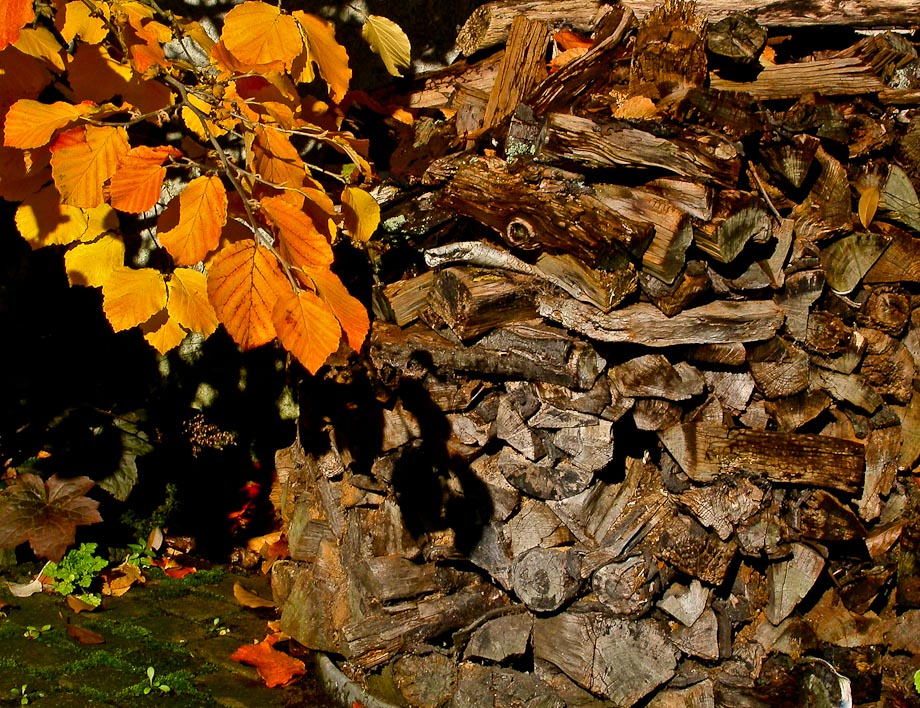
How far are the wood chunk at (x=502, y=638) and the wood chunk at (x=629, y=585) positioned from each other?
1.07 feet

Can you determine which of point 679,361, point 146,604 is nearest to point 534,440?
point 679,361

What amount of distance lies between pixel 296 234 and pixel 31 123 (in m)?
0.71

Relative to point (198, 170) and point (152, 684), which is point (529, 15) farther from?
point (152, 684)

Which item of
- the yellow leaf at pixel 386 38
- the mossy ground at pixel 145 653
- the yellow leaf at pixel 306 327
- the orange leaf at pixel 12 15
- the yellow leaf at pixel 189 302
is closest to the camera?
the orange leaf at pixel 12 15

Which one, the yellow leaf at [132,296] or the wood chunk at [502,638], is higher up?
the yellow leaf at [132,296]

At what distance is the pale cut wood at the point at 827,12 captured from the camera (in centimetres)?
319

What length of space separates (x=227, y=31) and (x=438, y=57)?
6.42ft

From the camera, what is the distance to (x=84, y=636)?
360cm

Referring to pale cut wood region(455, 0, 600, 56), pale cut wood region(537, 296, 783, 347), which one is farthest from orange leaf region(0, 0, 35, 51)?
pale cut wood region(455, 0, 600, 56)

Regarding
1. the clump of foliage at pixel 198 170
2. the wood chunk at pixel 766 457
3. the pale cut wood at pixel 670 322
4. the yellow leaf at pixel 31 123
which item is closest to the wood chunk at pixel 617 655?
the wood chunk at pixel 766 457

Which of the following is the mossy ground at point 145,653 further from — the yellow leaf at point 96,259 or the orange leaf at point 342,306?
the orange leaf at point 342,306

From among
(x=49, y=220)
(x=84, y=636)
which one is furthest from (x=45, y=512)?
(x=49, y=220)

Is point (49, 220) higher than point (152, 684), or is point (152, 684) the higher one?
point (49, 220)

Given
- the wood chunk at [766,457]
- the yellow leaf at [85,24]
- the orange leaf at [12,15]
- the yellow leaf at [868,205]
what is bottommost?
the wood chunk at [766,457]
